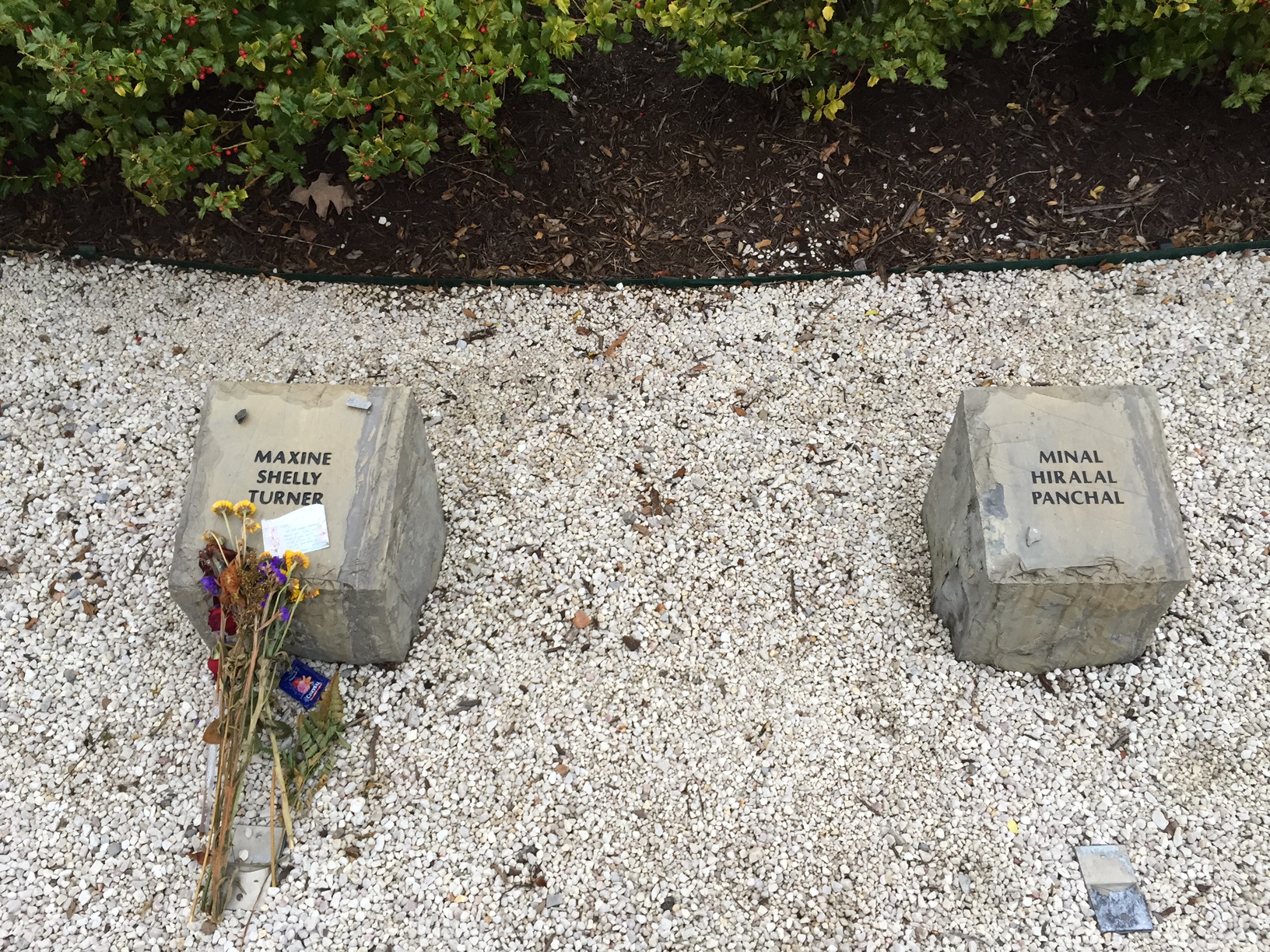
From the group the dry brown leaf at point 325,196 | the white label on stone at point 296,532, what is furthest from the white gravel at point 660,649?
the white label on stone at point 296,532

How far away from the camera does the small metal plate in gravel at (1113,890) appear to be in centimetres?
211

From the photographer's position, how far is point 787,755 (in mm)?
2385

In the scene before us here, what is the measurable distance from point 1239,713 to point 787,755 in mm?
1210

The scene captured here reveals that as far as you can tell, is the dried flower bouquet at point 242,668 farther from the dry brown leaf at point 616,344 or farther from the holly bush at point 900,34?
the holly bush at point 900,34

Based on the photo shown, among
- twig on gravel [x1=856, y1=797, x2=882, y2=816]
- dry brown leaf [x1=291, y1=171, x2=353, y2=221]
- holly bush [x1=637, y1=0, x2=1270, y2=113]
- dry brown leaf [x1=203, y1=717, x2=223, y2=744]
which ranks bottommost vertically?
dry brown leaf [x1=203, y1=717, x2=223, y2=744]

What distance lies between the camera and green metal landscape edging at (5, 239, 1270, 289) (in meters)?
3.37

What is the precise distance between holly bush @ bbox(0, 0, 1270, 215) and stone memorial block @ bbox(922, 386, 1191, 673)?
1425 mm

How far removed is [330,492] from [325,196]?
1.74 meters

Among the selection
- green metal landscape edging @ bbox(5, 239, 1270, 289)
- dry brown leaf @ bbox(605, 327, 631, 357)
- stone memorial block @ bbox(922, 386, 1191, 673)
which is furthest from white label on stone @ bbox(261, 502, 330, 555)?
stone memorial block @ bbox(922, 386, 1191, 673)

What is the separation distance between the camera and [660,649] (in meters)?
2.57

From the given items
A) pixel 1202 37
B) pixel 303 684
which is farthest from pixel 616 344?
pixel 1202 37

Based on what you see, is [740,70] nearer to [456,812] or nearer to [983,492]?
[983,492]

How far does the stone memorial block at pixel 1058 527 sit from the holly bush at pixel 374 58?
1.42m

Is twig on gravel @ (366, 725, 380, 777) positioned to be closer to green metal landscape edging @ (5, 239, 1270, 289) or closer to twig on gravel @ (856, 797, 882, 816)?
twig on gravel @ (856, 797, 882, 816)
